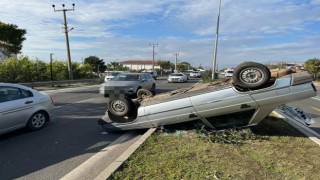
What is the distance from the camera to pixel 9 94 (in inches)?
328

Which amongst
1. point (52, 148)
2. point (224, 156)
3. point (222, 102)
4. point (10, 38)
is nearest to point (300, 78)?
point (222, 102)

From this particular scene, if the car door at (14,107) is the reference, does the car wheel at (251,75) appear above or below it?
above

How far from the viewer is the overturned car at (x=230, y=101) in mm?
7020

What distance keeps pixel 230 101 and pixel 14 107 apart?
499cm

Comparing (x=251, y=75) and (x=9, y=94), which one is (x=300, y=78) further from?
(x=9, y=94)

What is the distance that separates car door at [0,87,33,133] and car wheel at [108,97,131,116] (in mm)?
2136

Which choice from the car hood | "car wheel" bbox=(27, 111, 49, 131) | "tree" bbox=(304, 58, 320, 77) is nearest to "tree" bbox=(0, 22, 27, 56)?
the car hood

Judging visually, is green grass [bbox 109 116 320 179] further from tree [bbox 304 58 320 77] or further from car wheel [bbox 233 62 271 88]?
tree [bbox 304 58 320 77]

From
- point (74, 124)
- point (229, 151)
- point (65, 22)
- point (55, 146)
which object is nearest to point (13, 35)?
point (65, 22)

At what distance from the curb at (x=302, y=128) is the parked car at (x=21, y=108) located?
657 cm

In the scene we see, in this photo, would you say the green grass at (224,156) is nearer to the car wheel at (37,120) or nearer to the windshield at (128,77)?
the car wheel at (37,120)

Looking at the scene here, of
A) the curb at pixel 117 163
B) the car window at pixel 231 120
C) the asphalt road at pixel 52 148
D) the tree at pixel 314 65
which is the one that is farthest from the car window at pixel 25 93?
the tree at pixel 314 65

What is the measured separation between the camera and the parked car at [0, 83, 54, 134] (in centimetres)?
798

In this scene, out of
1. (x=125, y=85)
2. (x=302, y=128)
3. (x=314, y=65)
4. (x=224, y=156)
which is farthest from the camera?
(x=314, y=65)
